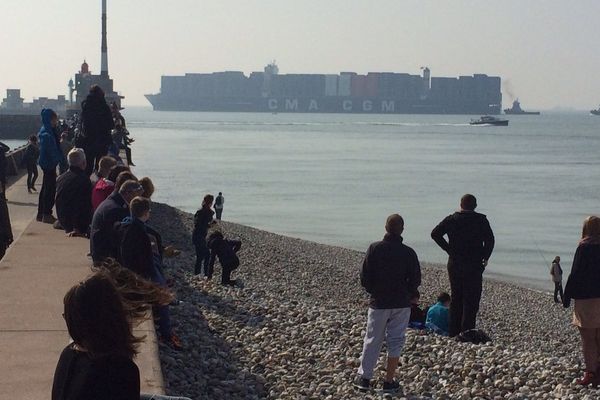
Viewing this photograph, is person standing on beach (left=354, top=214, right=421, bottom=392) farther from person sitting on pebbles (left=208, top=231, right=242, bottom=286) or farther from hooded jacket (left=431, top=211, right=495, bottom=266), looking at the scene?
person sitting on pebbles (left=208, top=231, right=242, bottom=286)

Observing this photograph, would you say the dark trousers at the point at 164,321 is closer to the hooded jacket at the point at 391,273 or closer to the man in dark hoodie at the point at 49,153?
the hooded jacket at the point at 391,273

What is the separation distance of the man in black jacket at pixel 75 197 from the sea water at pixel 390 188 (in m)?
18.1

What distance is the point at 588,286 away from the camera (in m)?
7.11

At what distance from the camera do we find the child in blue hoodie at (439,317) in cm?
966

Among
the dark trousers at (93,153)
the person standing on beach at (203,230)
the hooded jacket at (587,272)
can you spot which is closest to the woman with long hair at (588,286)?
the hooded jacket at (587,272)

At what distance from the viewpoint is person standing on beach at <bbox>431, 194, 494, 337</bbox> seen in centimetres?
835

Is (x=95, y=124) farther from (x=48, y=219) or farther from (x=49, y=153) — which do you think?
(x=48, y=219)

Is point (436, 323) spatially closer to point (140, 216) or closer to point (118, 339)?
point (140, 216)

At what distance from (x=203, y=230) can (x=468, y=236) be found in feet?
20.5

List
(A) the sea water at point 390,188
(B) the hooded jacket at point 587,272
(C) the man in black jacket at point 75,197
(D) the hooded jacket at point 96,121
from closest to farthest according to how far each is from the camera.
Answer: (B) the hooded jacket at point 587,272 → (C) the man in black jacket at point 75,197 → (D) the hooded jacket at point 96,121 → (A) the sea water at point 390,188

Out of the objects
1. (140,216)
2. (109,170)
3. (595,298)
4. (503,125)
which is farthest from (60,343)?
(503,125)

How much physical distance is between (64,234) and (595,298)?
611 cm

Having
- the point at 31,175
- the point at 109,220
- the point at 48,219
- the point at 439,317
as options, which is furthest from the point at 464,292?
the point at 31,175

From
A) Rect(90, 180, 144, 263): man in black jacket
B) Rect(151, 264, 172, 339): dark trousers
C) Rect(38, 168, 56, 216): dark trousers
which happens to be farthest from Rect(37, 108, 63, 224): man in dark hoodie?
Rect(90, 180, 144, 263): man in black jacket
